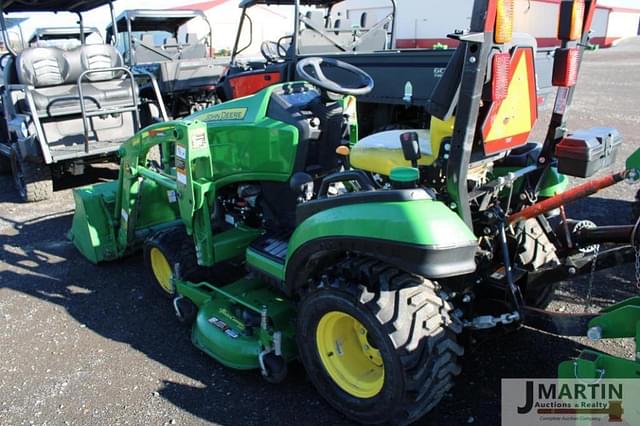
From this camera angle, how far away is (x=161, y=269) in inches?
158

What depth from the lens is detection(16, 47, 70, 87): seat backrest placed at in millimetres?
6669

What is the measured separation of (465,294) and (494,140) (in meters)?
0.78

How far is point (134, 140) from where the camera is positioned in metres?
3.99

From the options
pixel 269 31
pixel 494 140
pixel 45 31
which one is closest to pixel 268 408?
pixel 494 140

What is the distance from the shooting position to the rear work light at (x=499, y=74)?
2.15 metres

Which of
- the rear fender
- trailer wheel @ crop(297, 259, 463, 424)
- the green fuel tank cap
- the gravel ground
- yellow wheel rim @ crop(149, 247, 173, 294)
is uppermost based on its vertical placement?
the green fuel tank cap

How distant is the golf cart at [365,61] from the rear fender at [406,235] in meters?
3.79

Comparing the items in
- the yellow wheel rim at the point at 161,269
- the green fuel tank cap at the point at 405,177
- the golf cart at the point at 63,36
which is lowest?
the yellow wheel rim at the point at 161,269

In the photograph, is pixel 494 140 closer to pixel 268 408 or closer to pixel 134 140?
pixel 268 408

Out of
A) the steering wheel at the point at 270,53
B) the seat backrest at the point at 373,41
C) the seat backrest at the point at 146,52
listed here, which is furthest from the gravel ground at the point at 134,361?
the seat backrest at the point at 146,52

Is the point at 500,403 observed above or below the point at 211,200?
below

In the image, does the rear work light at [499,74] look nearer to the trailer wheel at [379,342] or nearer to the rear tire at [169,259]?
the trailer wheel at [379,342]

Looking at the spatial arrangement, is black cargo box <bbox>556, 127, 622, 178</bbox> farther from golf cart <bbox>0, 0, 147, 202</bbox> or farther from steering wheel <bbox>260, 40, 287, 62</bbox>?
steering wheel <bbox>260, 40, 287, 62</bbox>

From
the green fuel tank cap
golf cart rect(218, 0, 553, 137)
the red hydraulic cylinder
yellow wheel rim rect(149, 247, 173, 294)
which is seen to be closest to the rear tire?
yellow wheel rim rect(149, 247, 173, 294)
